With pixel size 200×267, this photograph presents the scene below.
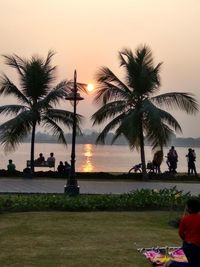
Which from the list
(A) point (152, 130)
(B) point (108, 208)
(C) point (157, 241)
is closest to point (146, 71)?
(A) point (152, 130)

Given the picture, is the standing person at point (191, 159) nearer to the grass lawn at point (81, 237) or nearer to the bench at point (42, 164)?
the bench at point (42, 164)

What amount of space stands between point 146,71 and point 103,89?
2.35 metres

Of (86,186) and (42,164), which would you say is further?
(42,164)

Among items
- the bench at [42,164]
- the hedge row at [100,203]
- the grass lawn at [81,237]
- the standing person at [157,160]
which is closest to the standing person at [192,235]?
the grass lawn at [81,237]

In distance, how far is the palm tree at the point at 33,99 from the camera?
25.6m

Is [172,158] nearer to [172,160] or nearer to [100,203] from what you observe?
[172,160]

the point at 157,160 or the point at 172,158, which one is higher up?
the point at 172,158

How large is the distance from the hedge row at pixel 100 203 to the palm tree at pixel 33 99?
37.4ft

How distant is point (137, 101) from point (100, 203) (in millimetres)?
12700

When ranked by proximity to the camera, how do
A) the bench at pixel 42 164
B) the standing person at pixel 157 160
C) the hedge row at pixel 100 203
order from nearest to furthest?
the hedge row at pixel 100 203 < the bench at pixel 42 164 < the standing person at pixel 157 160

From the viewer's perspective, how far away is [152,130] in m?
24.9

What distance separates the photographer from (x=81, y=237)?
1020 cm

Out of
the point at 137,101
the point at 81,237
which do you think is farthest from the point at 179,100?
the point at 81,237

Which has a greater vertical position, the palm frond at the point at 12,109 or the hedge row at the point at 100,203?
the palm frond at the point at 12,109
